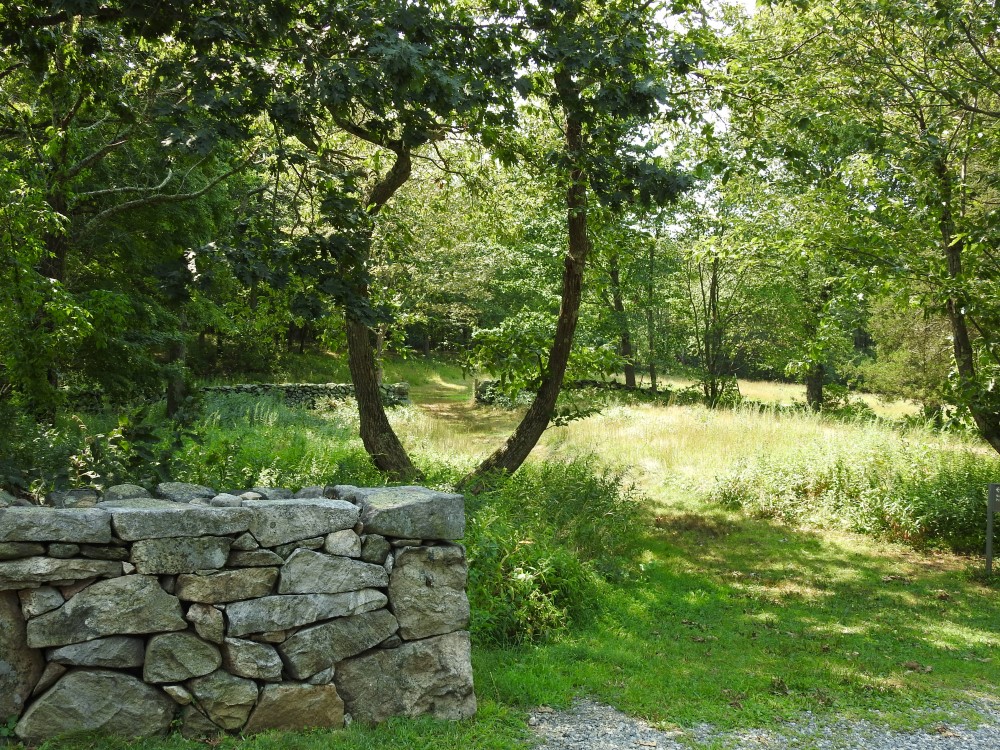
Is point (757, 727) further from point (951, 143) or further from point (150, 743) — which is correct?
point (951, 143)

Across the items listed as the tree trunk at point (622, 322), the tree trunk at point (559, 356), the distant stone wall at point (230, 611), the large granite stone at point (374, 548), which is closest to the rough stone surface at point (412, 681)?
the distant stone wall at point (230, 611)

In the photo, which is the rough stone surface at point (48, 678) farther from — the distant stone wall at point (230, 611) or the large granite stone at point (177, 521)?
the large granite stone at point (177, 521)

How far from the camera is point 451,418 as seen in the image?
20578mm

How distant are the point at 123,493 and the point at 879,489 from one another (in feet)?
31.3

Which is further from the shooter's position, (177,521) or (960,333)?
(960,333)

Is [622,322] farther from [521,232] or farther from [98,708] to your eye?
[98,708]

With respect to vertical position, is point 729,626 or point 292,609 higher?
point 292,609

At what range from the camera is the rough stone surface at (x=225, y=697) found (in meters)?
3.72

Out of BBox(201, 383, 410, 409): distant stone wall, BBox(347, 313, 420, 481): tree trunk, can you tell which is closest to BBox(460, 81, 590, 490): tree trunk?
BBox(347, 313, 420, 481): tree trunk

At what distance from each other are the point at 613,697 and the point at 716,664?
124 centimetres

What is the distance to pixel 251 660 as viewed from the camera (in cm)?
381

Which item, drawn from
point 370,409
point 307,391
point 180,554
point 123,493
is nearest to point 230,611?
point 180,554

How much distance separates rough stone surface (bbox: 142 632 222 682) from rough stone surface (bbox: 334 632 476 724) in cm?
70

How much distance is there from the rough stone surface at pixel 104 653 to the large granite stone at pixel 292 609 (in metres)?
0.45
